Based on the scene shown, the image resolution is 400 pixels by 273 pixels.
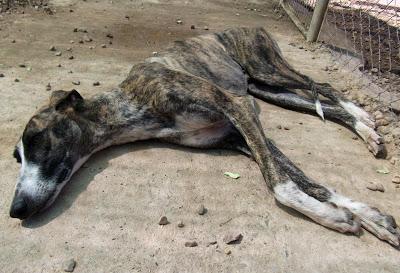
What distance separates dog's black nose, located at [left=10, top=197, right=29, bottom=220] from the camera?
9.48 ft

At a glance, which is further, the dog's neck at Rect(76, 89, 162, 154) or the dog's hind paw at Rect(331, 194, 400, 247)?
the dog's neck at Rect(76, 89, 162, 154)

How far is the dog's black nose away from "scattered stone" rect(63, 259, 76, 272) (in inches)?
19.3

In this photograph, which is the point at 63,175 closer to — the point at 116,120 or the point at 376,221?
the point at 116,120

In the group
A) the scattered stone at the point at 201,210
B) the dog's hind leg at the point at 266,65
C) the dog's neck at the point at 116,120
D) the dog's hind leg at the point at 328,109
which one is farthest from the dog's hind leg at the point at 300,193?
the dog's hind leg at the point at 266,65

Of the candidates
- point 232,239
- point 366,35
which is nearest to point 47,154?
point 232,239

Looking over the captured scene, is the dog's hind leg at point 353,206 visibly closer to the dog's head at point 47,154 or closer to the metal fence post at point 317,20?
the dog's head at point 47,154

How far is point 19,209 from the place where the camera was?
9.50ft

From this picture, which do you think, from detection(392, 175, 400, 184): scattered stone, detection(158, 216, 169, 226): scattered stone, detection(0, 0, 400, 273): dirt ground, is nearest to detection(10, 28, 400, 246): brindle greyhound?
detection(0, 0, 400, 273): dirt ground

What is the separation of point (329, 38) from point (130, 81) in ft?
12.5

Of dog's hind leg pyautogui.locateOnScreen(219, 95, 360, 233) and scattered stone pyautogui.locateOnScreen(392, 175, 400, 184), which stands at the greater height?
dog's hind leg pyautogui.locateOnScreen(219, 95, 360, 233)

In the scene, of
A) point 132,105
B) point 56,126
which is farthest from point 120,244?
point 132,105

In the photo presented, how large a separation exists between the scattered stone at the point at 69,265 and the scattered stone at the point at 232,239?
99 centimetres

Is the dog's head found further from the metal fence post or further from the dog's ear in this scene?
the metal fence post

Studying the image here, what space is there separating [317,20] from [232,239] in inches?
178
